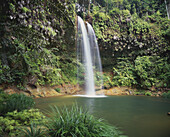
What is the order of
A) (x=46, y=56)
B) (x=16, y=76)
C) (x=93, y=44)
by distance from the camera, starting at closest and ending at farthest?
1. (x=46, y=56)
2. (x=16, y=76)
3. (x=93, y=44)

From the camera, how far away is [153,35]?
46.9 feet

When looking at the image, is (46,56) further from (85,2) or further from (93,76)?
(85,2)

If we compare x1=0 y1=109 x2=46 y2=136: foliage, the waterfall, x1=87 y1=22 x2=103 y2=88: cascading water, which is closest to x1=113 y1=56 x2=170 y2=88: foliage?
x1=87 y1=22 x2=103 y2=88: cascading water

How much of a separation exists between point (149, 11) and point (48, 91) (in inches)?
668

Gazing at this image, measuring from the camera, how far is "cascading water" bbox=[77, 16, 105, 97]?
12469mm

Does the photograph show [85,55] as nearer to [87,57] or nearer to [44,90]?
[87,57]

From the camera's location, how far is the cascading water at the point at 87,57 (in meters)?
12.5

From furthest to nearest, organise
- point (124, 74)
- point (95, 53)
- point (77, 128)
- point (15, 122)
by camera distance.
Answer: point (124, 74), point (95, 53), point (15, 122), point (77, 128)

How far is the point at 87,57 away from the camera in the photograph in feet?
42.0

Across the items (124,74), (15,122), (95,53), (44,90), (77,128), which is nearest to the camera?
(77,128)

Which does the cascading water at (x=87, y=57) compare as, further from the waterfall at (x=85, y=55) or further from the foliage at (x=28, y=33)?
the foliage at (x=28, y=33)

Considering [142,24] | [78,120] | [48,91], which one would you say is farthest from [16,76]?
[142,24]

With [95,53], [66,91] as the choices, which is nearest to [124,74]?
[95,53]

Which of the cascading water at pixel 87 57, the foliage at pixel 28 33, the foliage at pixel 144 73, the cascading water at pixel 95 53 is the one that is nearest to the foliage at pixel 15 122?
the foliage at pixel 28 33
